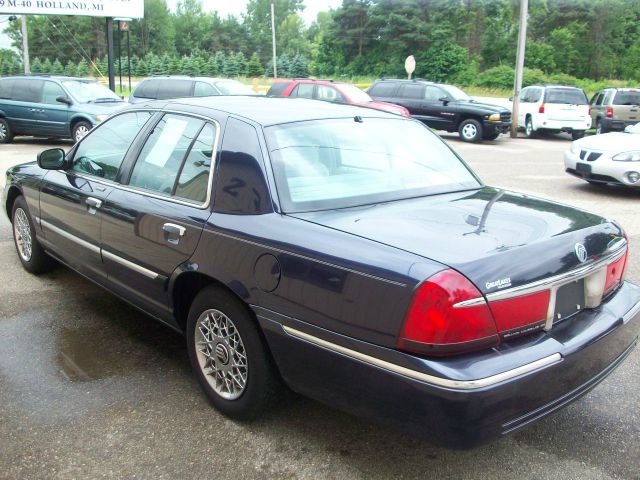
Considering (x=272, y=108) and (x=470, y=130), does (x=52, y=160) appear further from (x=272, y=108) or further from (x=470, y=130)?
(x=470, y=130)

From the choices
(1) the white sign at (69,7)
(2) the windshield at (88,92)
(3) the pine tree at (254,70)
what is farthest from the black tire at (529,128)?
(3) the pine tree at (254,70)

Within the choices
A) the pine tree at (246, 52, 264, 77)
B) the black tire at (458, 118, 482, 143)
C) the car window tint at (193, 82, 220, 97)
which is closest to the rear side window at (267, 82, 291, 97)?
the car window tint at (193, 82, 220, 97)

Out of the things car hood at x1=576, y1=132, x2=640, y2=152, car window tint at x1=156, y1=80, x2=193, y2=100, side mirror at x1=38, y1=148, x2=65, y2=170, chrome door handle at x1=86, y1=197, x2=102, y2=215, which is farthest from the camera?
car window tint at x1=156, y1=80, x2=193, y2=100

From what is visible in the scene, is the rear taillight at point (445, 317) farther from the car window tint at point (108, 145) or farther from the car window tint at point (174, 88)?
the car window tint at point (174, 88)

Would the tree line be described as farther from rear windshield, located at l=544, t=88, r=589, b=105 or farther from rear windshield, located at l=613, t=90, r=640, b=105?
rear windshield, located at l=613, t=90, r=640, b=105

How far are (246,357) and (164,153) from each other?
55.2 inches

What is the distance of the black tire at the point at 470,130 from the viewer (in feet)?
61.5

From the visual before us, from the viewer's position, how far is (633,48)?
178 ft

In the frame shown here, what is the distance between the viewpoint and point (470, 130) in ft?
62.2

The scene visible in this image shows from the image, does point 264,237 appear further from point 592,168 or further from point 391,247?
point 592,168

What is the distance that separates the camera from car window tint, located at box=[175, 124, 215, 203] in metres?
3.30

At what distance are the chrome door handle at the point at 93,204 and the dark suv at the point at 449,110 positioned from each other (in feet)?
52.6

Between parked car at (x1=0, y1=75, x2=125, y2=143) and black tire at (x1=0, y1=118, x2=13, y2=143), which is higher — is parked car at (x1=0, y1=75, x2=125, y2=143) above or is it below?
above

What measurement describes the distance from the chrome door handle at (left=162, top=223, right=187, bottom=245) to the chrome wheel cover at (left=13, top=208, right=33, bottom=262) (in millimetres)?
2376
